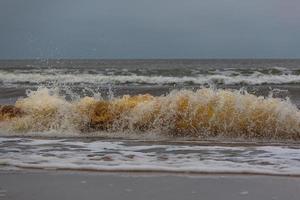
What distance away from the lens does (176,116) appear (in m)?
8.24

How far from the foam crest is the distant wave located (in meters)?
16.5

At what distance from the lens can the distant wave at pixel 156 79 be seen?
25641 millimetres

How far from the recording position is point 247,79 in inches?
1022

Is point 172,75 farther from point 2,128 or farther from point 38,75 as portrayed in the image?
point 2,128

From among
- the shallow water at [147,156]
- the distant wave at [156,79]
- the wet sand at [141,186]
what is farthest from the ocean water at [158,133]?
the distant wave at [156,79]

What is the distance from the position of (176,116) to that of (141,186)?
3.90 meters

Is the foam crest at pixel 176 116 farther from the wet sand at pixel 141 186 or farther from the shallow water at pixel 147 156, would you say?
the wet sand at pixel 141 186

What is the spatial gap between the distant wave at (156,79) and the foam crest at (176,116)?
16.5 metres

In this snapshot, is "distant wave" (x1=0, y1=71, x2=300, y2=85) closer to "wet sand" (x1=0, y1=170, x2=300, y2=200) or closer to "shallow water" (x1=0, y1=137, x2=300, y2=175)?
"shallow water" (x1=0, y1=137, x2=300, y2=175)

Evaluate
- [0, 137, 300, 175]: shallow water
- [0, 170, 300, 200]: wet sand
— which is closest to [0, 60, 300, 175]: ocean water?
[0, 137, 300, 175]: shallow water

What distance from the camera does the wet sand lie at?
4074mm

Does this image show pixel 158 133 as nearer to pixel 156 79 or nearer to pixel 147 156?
pixel 147 156

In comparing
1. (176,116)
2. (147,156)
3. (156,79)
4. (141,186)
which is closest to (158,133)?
(176,116)

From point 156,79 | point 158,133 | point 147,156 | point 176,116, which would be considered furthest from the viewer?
point 156,79
